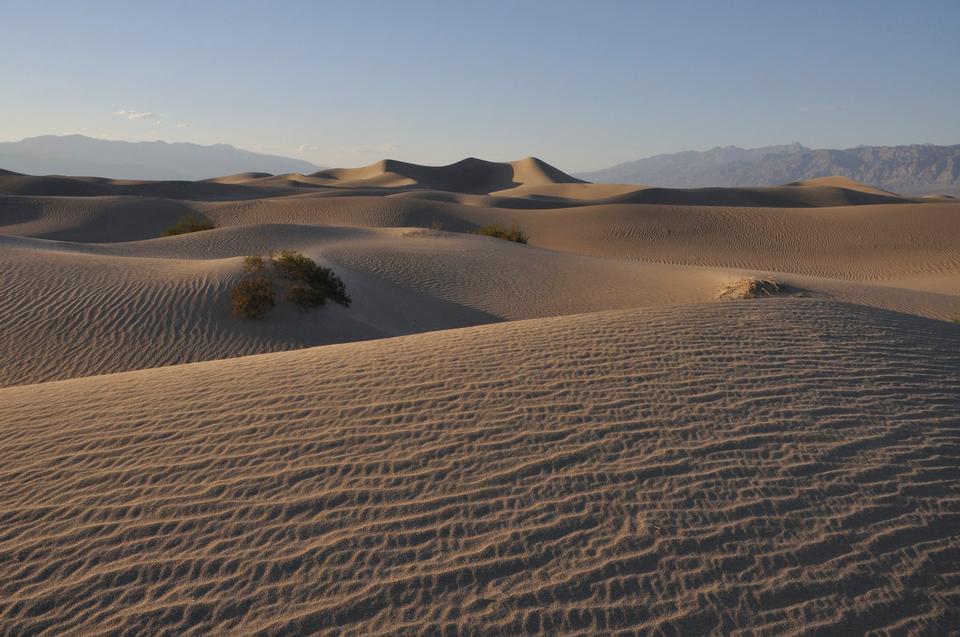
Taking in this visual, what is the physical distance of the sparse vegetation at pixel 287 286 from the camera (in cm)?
1352

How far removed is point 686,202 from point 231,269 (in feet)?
182

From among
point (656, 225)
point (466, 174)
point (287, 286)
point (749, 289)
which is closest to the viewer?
point (287, 286)

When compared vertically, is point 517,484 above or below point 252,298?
above

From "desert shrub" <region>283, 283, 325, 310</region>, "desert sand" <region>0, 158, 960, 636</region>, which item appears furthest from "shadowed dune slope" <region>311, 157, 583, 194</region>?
"desert sand" <region>0, 158, 960, 636</region>

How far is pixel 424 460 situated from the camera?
4656 millimetres

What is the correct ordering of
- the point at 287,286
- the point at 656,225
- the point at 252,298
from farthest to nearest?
1. the point at 656,225
2. the point at 287,286
3. the point at 252,298

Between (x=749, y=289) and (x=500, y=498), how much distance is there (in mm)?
14741

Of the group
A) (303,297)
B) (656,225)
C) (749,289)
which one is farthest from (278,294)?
(656,225)

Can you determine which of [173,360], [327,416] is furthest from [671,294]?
[327,416]

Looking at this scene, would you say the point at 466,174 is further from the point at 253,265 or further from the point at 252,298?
the point at 252,298

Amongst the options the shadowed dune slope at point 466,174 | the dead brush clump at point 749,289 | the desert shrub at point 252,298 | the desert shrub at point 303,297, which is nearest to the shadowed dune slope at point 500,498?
the desert shrub at point 252,298

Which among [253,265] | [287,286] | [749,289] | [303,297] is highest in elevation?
[253,265]

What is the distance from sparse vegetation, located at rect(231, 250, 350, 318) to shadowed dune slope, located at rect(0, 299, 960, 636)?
6961mm

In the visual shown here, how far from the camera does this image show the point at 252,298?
1354cm
